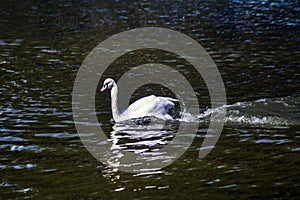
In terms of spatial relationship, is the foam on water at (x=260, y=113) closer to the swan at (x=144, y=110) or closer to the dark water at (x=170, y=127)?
the dark water at (x=170, y=127)

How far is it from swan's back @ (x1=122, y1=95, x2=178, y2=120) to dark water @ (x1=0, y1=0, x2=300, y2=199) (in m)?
0.87

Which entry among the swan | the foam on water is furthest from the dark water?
the swan

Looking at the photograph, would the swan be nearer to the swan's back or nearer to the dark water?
the swan's back

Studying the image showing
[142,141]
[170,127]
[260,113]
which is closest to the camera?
[142,141]

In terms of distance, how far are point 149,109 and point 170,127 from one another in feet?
3.11

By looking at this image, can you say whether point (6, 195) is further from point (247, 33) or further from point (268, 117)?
point (247, 33)

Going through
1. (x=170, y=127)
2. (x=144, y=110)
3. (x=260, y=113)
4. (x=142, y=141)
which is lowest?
(x=142, y=141)

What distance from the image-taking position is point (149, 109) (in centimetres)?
1839

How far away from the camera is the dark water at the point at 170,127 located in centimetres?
1308

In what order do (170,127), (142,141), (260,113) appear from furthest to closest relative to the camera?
(260,113) → (170,127) → (142,141)

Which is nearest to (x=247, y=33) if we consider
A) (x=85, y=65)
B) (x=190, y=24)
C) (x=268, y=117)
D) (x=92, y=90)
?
(x=190, y=24)

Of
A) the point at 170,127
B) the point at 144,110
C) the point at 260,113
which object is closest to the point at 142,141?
the point at 170,127

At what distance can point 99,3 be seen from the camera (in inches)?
1763

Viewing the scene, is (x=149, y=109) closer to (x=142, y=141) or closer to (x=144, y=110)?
(x=144, y=110)
